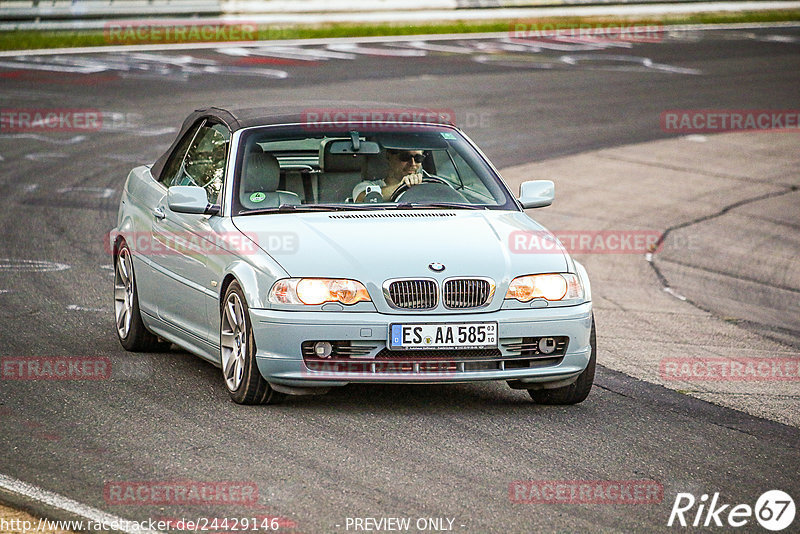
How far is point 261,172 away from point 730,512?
3.67 m

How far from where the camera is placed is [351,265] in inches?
287

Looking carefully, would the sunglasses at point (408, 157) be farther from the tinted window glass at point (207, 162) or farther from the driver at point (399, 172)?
the tinted window glass at point (207, 162)

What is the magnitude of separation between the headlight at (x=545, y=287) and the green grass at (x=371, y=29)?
23.9 m

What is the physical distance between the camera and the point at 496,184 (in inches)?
340

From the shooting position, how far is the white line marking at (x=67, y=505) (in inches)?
214

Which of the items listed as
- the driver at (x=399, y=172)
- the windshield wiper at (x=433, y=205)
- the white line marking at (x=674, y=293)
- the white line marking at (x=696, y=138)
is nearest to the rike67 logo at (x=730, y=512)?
the windshield wiper at (x=433, y=205)

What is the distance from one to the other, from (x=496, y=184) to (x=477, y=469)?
2.68 meters

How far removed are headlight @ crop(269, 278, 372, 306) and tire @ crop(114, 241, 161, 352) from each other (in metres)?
2.11

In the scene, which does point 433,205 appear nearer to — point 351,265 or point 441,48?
point 351,265

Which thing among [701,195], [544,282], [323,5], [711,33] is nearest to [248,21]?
[323,5]

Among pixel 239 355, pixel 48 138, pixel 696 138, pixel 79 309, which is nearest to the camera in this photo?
pixel 239 355

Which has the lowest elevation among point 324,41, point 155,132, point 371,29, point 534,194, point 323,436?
point 371,29

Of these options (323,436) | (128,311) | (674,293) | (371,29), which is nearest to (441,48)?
(371,29)

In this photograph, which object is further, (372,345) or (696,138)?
(696,138)
